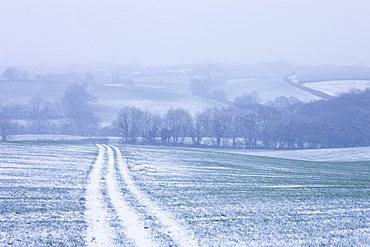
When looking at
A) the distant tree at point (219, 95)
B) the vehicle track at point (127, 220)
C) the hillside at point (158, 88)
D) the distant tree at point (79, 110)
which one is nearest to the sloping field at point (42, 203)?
the vehicle track at point (127, 220)

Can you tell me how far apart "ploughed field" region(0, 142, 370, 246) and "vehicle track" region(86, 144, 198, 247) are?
0.02m

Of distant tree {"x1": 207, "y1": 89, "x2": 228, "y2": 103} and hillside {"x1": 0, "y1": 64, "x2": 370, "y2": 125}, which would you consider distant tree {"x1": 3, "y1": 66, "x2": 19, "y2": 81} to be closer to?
hillside {"x1": 0, "y1": 64, "x2": 370, "y2": 125}

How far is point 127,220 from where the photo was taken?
997cm

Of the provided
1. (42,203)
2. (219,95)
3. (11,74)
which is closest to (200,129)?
(219,95)

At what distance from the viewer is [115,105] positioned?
10075cm

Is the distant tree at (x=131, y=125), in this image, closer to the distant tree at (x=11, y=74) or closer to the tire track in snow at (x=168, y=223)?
the tire track in snow at (x=168, y=223)

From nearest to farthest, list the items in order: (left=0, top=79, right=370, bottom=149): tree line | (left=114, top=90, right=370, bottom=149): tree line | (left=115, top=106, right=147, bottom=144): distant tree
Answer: (left=114, top=90, right=370, bottom=149): tree line → (left=0, top=79, right=370, bottom=149): tree line → (left=115, top=106, right=147, bottom=144): distant tree

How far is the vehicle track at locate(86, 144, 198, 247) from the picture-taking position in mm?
8582

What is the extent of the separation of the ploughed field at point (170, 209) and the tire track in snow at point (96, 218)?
0.07 feet

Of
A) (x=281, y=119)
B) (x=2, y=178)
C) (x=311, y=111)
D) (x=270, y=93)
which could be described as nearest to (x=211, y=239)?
(x=2, y=178)

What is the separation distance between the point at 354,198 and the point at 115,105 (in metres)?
89.6

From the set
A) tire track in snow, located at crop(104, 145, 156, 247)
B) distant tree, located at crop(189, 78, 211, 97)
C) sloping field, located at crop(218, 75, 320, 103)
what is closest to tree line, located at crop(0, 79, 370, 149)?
sloping field, located at crop(218, 75, 320, 103)

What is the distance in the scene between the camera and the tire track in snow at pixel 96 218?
27.8 ft

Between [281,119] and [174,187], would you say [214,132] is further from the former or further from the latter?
[174,187]
